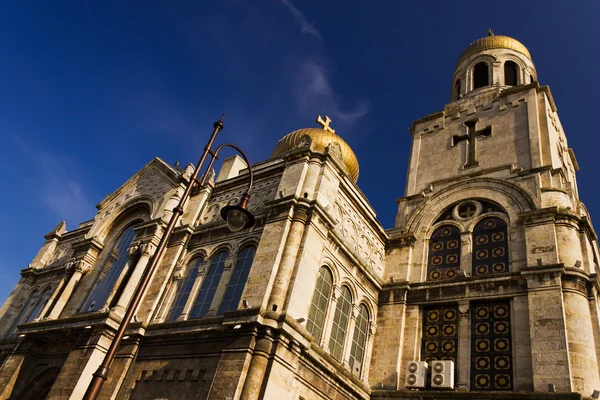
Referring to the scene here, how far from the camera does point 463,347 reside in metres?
18.0

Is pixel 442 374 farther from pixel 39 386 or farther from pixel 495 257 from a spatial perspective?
pixel 39 386

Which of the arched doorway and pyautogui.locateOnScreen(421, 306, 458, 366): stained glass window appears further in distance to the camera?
the arched doorway

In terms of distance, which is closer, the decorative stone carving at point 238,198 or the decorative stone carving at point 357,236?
the decorative stone carving at point 357,236

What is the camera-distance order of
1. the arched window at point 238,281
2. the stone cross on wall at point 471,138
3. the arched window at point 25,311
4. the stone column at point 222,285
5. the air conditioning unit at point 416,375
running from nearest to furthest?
the arched window at point 238,281 < the stone column at point 222,285 < the air conditioning unit at point 416,375 < the stone cross on wall at point 471,138 < the arched window at point 25,311

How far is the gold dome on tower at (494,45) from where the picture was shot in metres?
31.4

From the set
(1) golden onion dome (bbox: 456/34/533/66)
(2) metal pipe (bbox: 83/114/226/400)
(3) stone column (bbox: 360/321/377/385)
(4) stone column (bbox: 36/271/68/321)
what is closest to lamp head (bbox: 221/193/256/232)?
(2) metal pipe (bbox: 83/114/226/400)

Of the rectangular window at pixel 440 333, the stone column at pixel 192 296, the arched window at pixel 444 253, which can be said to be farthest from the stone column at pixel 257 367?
the arched window at pixel 444 253

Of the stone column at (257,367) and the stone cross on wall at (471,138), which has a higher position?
the stone cross on wall at (471,138)

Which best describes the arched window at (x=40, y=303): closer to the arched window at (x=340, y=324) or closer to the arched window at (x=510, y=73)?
the arched window at (x=340, y=324)

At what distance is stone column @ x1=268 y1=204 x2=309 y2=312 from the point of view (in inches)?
586

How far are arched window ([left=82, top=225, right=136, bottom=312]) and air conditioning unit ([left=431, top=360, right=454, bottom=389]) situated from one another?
13440 millimetres

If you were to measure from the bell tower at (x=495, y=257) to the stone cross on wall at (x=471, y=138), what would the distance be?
0.07 meters

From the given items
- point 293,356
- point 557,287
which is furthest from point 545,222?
point 293,356

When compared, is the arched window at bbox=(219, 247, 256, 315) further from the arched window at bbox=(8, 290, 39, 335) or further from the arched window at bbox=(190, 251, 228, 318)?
the arched window at bbox=(8, 290, 39, 335)
